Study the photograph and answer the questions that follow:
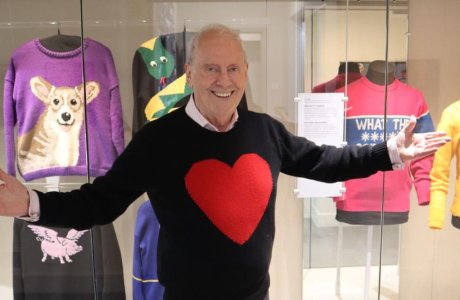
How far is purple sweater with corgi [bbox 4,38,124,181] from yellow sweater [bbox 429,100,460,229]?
52.6 inches

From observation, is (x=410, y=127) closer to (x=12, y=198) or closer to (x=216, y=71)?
(x=216, y=71)

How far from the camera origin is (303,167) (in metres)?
1.40

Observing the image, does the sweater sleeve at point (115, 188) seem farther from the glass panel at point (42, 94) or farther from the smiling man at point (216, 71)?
the glass panel at point (42, 94)

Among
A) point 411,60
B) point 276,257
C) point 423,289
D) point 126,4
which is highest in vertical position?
point 126,4

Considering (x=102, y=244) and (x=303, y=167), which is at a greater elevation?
(x=303, y=167)

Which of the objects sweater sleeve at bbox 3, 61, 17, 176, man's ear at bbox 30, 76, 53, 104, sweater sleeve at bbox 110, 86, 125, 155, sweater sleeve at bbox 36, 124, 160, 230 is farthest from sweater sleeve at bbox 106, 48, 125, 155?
sweater sleeve at bbox 36, 124, 160, 230

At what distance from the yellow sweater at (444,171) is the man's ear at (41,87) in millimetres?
1635

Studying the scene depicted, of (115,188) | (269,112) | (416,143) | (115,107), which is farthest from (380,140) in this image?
(115,188)

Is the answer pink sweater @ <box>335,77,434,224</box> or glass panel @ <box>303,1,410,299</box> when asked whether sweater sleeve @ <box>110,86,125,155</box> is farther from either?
pink sweater @ <box>335,77,434,224</box>

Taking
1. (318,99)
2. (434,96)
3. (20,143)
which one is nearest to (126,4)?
(20,143)

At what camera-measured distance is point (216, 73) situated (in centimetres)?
121

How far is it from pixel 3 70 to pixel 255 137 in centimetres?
117

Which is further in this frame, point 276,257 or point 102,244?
point 276,257

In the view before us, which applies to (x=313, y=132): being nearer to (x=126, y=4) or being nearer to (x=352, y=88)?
(x=352, y=88)
